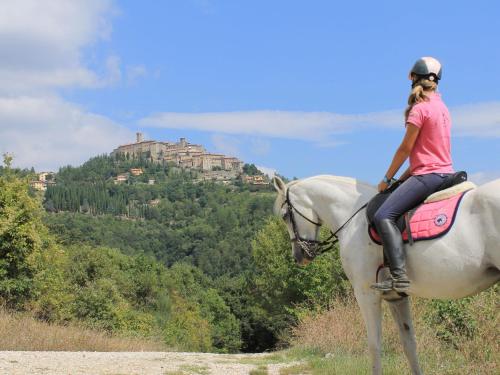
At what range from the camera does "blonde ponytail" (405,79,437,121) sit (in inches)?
219

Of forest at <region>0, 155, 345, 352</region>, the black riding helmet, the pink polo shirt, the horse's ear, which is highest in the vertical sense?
the black riding helmet

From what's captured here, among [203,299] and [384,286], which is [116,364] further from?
[203,299]

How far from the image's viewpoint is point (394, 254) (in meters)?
5.20

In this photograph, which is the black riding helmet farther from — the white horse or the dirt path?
the dirt path

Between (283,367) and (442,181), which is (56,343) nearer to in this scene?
(283,367)

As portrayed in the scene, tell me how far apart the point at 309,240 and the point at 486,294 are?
324cm

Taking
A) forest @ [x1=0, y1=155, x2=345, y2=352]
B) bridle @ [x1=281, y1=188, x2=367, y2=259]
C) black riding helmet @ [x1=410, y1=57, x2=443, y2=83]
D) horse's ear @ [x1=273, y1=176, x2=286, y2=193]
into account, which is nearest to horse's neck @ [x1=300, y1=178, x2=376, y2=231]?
bridle @ [x1=281, y1=188, x2=367, y2=259]

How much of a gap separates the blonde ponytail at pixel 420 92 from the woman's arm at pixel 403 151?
0.57 ft

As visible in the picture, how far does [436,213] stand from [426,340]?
4450 mm

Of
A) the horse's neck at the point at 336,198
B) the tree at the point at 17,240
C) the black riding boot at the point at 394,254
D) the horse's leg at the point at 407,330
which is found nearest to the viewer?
the black riding boot at the point at 394,254

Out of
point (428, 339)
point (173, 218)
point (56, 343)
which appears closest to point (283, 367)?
point (428, 339)

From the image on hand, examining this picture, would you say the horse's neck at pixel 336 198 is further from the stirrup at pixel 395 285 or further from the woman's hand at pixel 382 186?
the stirrup at pixel 395 285

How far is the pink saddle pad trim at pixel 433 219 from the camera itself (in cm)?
502

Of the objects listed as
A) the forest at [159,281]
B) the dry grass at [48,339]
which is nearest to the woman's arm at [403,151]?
the dry grass at [48,339]
